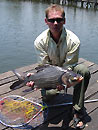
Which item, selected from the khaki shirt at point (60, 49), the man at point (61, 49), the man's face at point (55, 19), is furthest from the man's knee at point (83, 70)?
the man's face at point (55, 19)

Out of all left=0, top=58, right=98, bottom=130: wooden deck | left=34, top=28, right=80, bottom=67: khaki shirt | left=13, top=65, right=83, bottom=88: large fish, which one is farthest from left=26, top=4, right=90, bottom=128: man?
left=13, top=65, right=83, bottom=88: large fish

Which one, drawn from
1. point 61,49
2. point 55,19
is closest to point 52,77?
point 61,49

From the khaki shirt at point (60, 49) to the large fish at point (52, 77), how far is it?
0.37m

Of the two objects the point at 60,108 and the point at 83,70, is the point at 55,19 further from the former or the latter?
the point at 60,108

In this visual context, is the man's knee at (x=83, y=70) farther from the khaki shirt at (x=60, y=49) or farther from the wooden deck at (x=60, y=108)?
the wooden deck at (x=60, y=108)

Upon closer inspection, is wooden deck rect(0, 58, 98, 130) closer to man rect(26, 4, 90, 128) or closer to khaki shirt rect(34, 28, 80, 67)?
man rect(26, 4, 90, 128)

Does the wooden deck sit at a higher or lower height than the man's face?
lower

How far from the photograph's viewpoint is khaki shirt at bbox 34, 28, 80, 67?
299cm

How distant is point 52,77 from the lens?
266 cm

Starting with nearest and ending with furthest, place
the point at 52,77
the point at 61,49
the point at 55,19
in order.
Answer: the point at 52,77
the point at 55,19
the point at 61,49

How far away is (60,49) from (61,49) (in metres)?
0.02

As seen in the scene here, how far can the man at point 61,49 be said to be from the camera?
2852 mm

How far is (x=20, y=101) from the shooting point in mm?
3467

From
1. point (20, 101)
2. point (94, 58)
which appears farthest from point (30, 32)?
point (20, 101)
